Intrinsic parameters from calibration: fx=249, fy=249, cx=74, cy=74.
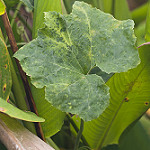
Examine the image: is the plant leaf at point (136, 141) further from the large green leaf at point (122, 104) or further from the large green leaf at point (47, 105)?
the large green leaf at point (47, 105)

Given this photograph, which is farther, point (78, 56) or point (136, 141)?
point (136, 141)

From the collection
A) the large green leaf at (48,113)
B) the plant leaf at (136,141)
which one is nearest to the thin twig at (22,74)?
the large green leaf at (48,113)

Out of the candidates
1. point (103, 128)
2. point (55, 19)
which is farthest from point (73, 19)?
point (103, 128)

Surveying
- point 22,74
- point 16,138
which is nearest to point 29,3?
point 22,74

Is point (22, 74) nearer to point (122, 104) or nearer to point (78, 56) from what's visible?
point (78, 56)

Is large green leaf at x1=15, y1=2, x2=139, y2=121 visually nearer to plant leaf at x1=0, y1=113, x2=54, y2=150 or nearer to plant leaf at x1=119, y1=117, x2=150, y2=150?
plant leaf at x1=0, y1=113, x2=54, y2=150

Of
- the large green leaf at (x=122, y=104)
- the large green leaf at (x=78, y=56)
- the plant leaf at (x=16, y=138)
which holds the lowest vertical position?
the large green leaf at (x=122, y=104)
